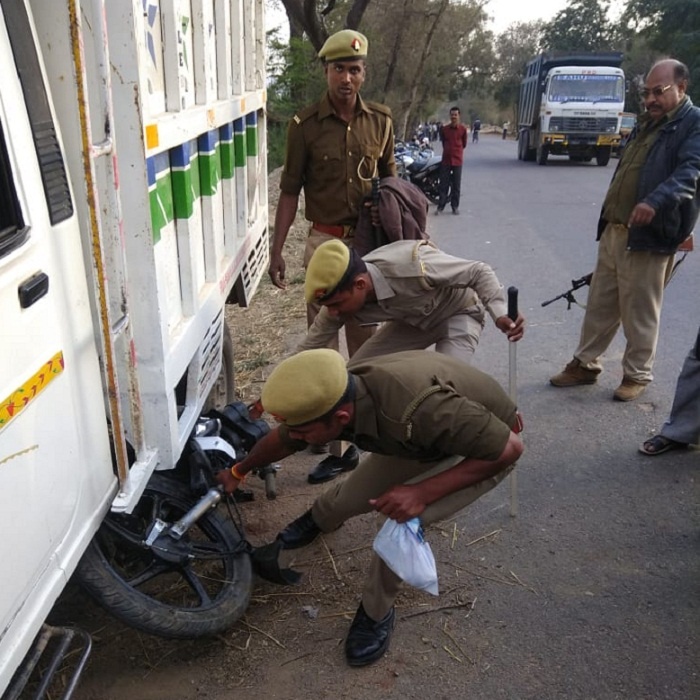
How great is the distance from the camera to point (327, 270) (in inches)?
117

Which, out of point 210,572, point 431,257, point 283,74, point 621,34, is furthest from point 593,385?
point 621,34

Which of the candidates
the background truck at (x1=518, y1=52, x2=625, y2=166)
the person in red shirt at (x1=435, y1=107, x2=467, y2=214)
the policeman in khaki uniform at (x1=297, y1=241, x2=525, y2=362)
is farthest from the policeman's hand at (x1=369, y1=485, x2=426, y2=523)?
the background truck at (x1=518, y1=52, x2=625, y2=166)

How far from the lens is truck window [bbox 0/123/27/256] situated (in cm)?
177

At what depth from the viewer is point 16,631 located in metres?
1.78

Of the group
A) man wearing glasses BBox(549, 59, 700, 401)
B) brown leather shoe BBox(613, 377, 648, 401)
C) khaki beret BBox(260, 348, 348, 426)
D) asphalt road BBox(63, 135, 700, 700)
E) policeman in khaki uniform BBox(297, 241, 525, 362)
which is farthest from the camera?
brown leather shoe BBox(613, 377, 648, 401)

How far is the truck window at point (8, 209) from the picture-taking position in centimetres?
177

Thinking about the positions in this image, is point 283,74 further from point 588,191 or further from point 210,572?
point 210,572

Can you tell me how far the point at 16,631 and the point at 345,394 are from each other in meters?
1.11

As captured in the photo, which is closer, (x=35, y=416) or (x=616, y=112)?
(x=35, y=416)

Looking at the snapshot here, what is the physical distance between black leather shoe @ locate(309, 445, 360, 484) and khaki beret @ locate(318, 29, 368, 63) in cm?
206

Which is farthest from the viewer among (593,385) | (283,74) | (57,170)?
(283,74)

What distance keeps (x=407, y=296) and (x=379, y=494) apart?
905 mm

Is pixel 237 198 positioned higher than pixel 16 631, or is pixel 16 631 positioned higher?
pixel 237 198

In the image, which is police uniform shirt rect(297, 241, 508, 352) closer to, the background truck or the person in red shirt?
the person in red shirt
